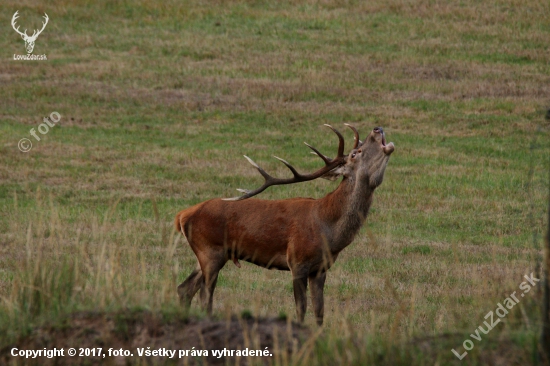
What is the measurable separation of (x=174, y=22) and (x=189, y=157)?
1301 cm

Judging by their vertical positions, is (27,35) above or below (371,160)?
above

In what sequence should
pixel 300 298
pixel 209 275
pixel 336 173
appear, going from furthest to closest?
pixel 336 173, pixel 209 275, pixel 300 298

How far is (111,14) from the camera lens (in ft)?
99.3

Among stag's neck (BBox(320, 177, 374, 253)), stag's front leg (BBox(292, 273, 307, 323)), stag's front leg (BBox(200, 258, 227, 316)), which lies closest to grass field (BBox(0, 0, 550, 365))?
stag's front leg (BBox(292, 273, 307, 323))

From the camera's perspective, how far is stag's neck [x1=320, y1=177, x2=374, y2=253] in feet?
28.6

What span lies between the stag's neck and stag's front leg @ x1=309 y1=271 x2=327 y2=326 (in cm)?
31

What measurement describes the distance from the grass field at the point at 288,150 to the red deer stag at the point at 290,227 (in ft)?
1.48

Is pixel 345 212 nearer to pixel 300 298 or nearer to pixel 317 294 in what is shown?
pixel 317 294

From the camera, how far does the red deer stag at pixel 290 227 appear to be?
28.3 ft

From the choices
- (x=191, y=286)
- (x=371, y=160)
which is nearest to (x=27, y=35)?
(x=191, y=286)

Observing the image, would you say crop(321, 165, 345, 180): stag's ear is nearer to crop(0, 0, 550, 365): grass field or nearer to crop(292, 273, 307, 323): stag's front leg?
crop(0, 0, 550, 365): grass field

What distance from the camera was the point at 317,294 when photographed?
853 centimetres

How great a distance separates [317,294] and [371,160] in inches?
53.2

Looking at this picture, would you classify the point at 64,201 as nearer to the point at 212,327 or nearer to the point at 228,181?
the point at 228,181
